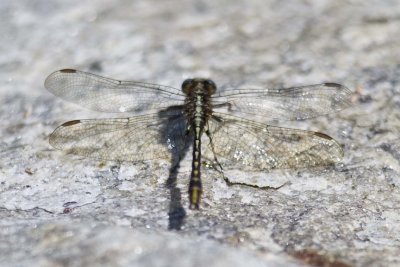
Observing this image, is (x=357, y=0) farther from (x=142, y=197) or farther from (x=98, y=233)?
(x=98, y=233)

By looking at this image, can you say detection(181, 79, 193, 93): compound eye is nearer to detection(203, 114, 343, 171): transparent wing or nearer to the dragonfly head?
the dragonfly head

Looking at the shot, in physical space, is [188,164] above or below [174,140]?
below

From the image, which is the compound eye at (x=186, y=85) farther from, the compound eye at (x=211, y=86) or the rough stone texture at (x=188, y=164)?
the rough stone texture at (x=188, y=164)

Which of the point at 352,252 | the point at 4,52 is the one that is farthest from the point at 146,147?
the point at 4,52

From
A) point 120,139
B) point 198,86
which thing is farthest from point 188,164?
point 198,86

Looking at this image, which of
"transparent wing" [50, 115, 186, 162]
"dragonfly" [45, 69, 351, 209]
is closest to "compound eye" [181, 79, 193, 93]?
"dragonfly" [45, 69, 351, 209]

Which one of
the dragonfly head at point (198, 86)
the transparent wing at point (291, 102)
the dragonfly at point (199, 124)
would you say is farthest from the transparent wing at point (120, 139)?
the transparent wing at point (291, 102)

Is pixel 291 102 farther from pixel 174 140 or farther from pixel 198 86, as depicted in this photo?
pixel 174 140
